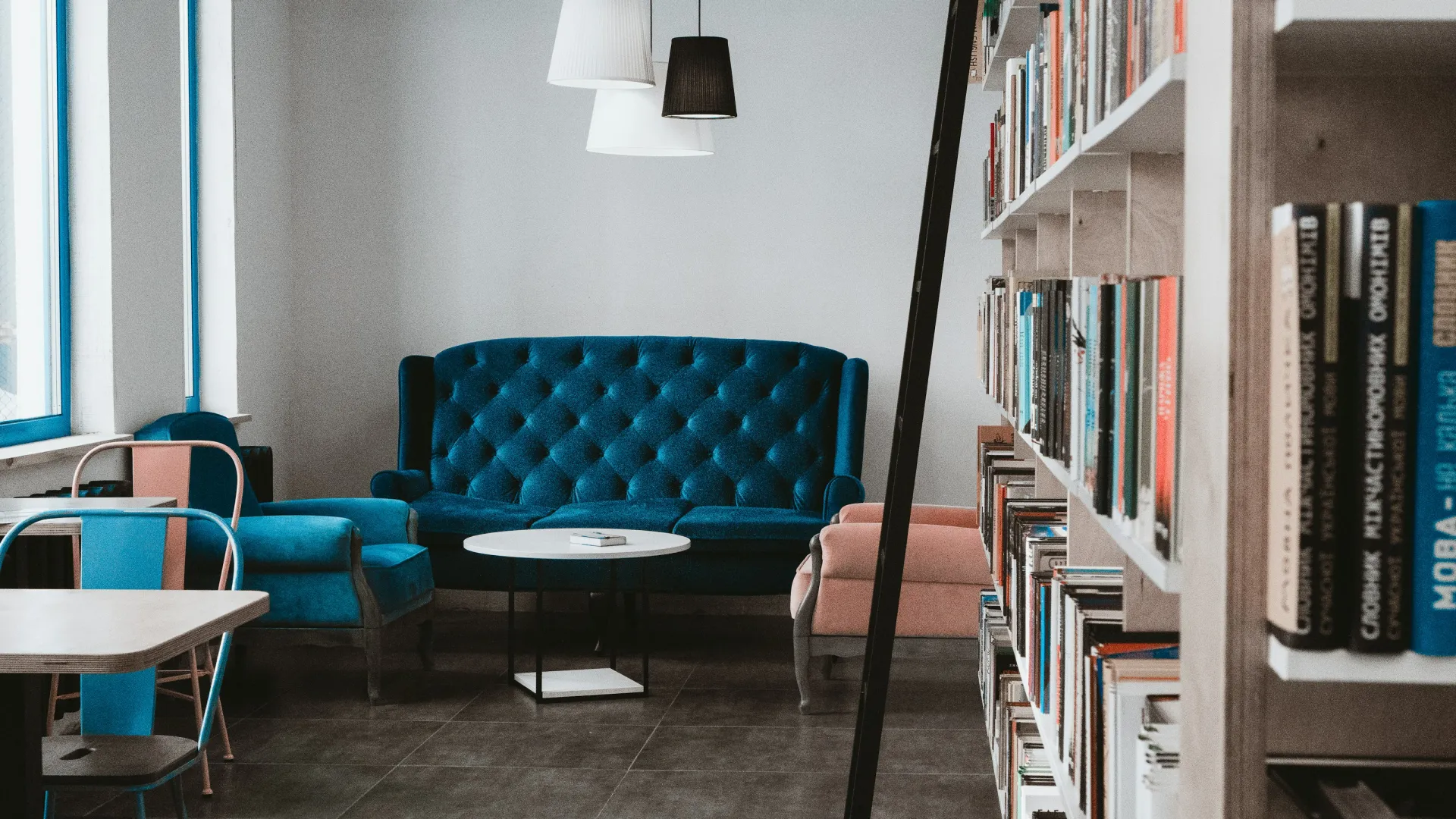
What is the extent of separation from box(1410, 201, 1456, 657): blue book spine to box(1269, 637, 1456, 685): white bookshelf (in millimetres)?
11

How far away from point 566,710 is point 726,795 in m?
1.00

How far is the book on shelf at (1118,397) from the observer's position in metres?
1.07

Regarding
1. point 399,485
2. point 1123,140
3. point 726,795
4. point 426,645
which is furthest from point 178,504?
point 1123,140

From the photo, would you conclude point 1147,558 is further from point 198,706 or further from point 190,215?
point 190,215

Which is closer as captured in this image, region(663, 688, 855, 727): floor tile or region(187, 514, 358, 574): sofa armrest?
region(663, 688, 855, 727): floor tile

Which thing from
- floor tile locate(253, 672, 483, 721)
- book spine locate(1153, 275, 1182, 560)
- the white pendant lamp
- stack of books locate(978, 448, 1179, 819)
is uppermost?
the white pendant lamp

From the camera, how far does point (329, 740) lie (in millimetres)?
4098

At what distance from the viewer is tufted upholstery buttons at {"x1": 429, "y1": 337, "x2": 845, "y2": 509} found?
5867mm

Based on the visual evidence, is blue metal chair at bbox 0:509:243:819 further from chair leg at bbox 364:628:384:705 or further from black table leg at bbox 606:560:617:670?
black table leg at bbox 606:560:617:670

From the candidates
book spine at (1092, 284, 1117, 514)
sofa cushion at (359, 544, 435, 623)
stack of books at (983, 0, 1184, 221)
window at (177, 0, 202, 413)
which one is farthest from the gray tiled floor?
book spine at (1092, 284, 1117, 514)

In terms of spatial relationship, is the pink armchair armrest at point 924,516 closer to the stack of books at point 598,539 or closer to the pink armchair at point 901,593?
the pink armchair at point 901,593

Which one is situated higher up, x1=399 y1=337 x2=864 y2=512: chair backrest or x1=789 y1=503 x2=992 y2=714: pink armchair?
x1=399 y1=337 x2=864 y2=512: chair backrest

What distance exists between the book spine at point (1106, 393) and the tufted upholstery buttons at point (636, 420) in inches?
178

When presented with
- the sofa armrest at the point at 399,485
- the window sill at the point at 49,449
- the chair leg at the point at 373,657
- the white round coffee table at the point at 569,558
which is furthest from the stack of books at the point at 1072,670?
the sofa armrest at the point at 399,485
